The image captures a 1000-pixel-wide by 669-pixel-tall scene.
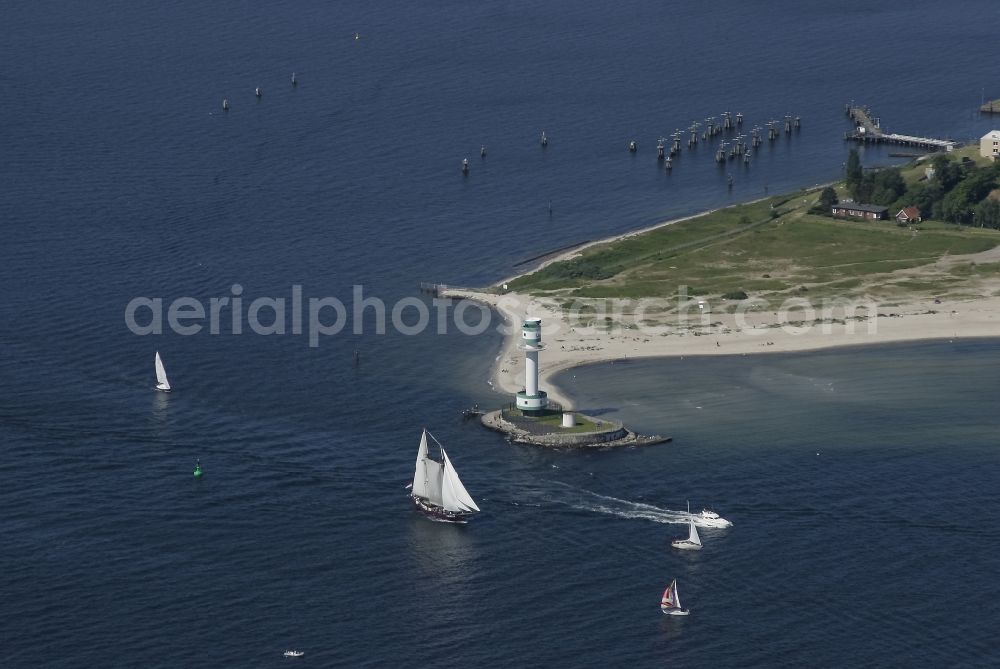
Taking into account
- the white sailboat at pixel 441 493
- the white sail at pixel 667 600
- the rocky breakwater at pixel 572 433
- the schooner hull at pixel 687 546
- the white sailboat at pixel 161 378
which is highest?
the white sailboat at pixel 161 378

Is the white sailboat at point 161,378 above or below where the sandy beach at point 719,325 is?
below

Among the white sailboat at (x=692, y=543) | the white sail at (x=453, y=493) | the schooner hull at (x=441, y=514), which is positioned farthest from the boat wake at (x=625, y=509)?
the schooner hull at (x=441, y=514)

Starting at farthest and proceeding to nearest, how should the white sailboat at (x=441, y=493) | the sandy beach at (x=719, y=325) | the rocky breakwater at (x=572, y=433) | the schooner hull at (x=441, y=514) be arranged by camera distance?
the sandy beach at (x=719, y=325) < the rocky breakwater at (x=572, y=433) < the white sailboat at (x=441, y=493) < the schooner hull at (x=441, y=514)

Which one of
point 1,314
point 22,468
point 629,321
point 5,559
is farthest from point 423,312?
point 5,559

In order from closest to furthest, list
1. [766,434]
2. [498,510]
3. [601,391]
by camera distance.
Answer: [498,510] < [766,434] < [601,391]

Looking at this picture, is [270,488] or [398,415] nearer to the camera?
[270,488]

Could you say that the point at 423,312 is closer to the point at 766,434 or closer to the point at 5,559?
the point at 766,434

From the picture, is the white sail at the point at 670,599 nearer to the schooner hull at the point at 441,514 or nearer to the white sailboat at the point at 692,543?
the white sailboat at the point at 692,543
